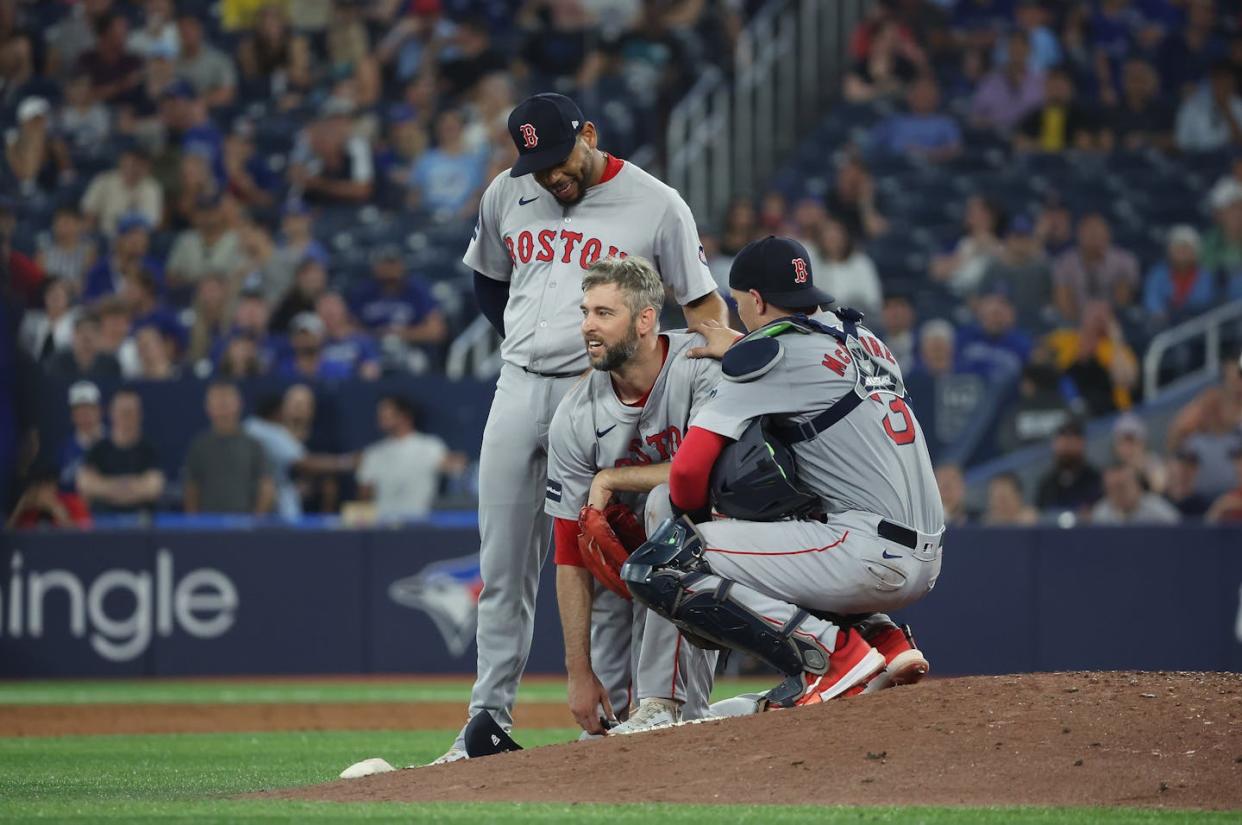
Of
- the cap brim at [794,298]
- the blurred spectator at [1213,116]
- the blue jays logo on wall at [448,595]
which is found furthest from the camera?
the blurred spectator at [1213,116]

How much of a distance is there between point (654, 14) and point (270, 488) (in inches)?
296

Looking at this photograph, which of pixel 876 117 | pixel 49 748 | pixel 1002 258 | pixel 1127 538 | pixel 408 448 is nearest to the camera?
pixel 49 748

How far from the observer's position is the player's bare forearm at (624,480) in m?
6.47

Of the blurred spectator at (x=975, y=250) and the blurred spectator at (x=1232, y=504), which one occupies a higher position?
the blurred spectator at (x=975, y=250)

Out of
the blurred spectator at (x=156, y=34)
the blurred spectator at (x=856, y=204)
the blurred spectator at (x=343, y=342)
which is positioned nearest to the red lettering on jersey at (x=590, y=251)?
the blurred spectator at (x=343, y=342)

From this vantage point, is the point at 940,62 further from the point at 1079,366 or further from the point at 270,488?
the point at 270,488

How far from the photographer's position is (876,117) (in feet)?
60.4

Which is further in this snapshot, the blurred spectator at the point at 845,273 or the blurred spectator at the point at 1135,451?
the blurred spectator at the point at 845,273

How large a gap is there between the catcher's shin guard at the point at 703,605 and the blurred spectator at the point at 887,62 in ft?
42.5

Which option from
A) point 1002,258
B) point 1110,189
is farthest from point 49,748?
point 1110,189

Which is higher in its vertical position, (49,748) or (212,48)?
(212,48)

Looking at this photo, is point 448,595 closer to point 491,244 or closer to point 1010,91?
point 491,244

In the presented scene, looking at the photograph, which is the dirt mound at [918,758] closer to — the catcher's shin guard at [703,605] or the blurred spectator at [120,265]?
the catcher's shin guard at [703,605]

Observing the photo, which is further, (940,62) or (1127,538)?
(940,62)
